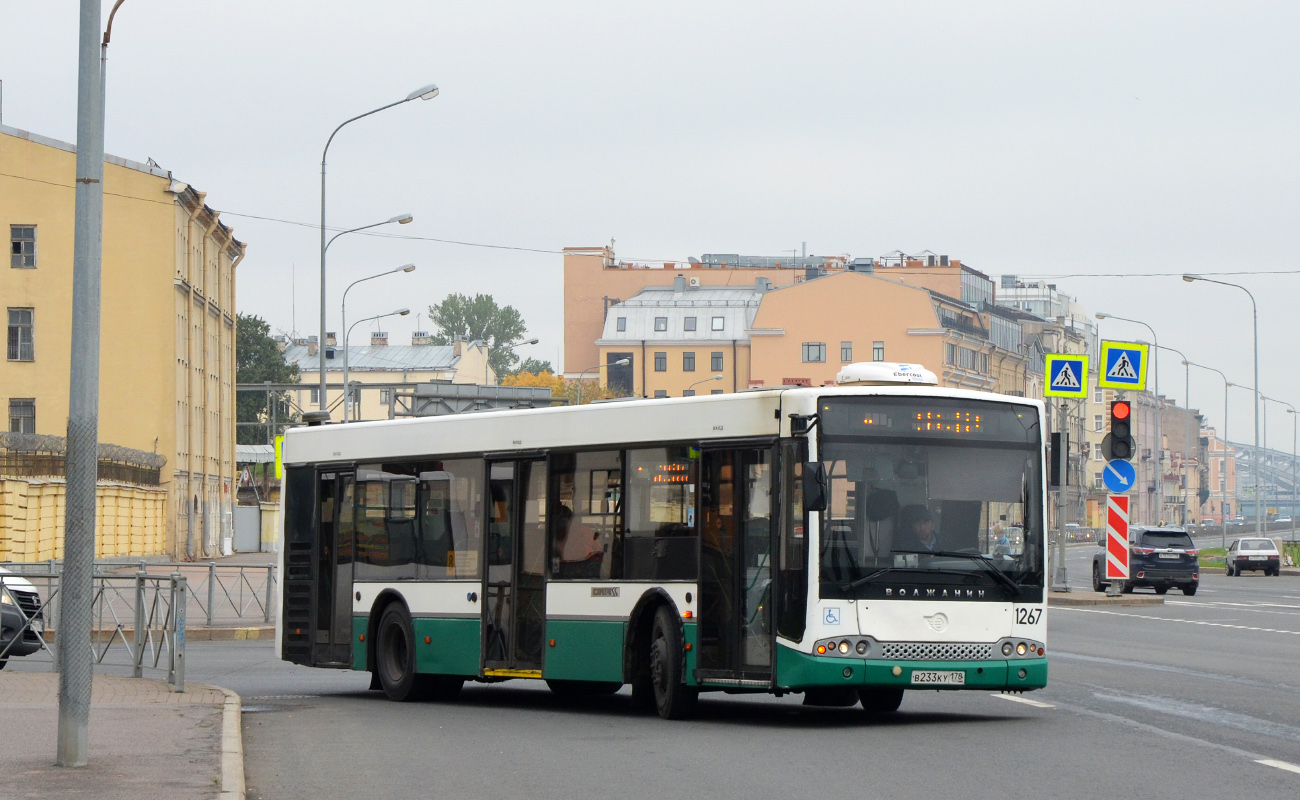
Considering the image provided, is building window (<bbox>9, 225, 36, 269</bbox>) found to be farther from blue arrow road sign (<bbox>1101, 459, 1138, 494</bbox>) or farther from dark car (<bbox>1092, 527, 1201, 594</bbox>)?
blue arrow road sign (<bbox>1101, 459, 1138, 494</bbox>)

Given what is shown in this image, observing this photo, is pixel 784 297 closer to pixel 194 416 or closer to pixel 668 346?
pixel 668 346

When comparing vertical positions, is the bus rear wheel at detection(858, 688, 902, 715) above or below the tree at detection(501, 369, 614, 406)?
below

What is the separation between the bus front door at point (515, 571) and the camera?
1618 cm

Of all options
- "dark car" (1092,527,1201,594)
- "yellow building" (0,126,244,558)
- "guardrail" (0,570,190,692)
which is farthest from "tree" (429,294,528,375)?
"guardrail" (0,570,190,692)

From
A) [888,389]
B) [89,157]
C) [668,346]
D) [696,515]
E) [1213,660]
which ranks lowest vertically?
[1213,660]

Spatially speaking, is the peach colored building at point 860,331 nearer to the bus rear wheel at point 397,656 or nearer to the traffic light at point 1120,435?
the traffic light at point 1120,435

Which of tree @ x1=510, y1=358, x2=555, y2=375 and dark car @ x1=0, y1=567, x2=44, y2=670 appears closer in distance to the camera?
dark car @ x1=0, y1=567, x2=44, y2=670

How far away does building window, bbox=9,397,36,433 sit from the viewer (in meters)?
61.8

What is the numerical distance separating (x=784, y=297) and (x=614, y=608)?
353ft

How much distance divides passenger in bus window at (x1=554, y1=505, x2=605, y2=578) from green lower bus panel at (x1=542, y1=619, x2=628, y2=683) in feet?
1.35

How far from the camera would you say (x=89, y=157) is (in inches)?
442

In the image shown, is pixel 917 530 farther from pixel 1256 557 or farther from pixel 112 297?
pixel 1256 557

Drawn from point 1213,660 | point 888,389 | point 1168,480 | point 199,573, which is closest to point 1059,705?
point 888,389

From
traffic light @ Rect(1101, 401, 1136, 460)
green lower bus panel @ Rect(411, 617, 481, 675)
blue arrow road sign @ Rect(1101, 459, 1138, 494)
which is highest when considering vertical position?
traffic light @ Rect(1101, 401, 1136, 460)
